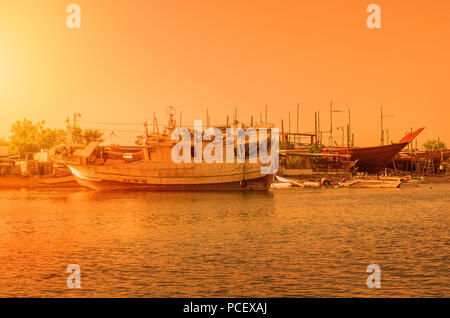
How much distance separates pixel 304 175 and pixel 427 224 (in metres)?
56.8

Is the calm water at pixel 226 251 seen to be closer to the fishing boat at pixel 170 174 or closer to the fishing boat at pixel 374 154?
the fishing boat at pixel 170 174

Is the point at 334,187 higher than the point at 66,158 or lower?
lower

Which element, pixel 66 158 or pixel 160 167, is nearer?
pixel 160 167

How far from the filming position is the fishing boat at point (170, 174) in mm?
61500

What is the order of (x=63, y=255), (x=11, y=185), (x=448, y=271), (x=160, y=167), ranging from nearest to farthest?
1. (x=448, y=271)
2. (x=63, y=255)
3. (x=160, y=167)
4. (x=11, y=185)

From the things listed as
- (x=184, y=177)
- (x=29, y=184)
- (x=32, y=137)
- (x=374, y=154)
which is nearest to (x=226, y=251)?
(x=184, y=177)

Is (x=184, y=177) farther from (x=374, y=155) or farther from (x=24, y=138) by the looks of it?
(x=24, y=138)

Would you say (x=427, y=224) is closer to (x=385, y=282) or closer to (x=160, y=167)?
(x=385, y=282)

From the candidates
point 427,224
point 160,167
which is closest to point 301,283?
point 427,224

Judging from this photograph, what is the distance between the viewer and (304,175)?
89.3 metres

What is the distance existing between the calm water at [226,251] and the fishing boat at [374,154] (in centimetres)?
5334

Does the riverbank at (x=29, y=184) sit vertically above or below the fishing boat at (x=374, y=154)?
below

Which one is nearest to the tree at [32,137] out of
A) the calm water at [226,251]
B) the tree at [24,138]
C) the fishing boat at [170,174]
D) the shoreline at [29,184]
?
the tree at [24,138]

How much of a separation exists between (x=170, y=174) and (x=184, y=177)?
181 cm
